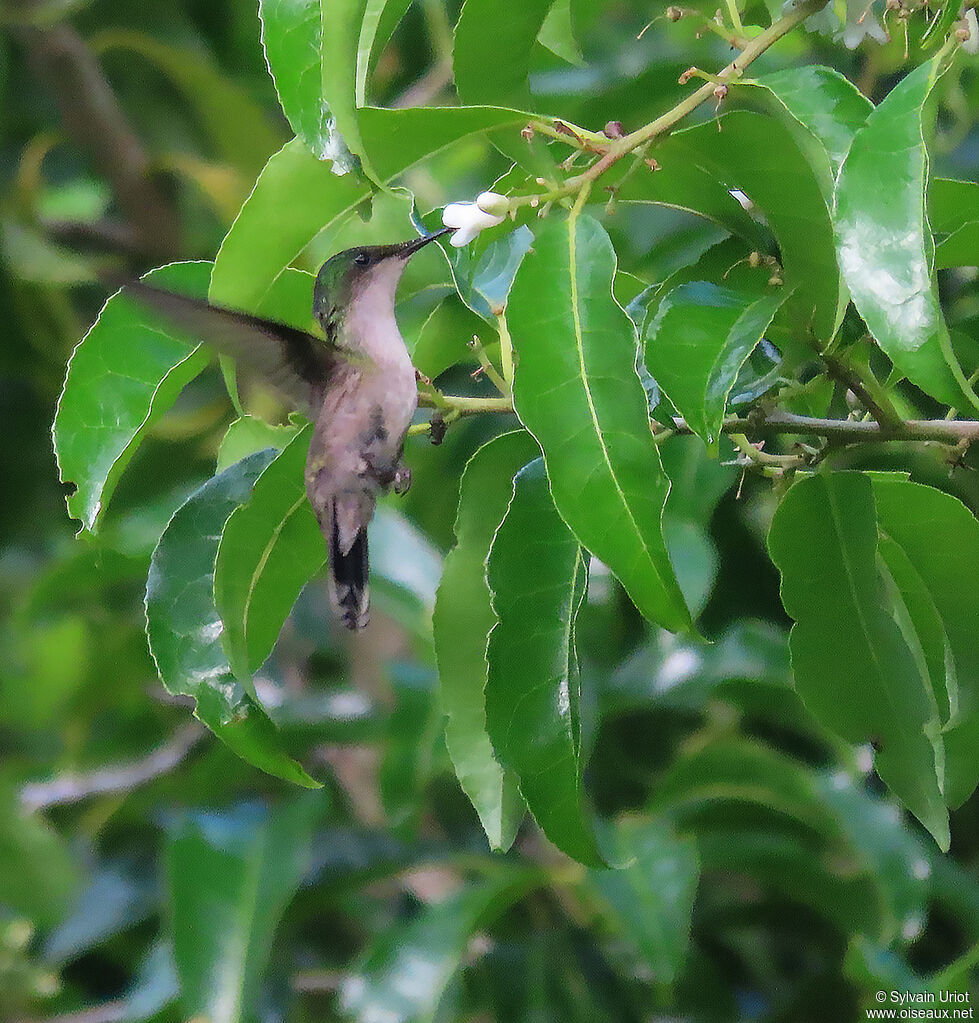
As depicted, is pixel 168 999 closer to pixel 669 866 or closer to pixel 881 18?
pixel 669 866

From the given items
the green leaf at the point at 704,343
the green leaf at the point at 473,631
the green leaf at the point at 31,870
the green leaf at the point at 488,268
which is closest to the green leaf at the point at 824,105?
the green leaf at the point at 704,343

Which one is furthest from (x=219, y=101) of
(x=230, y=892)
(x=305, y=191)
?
(x=305, y=191)

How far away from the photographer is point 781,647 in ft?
6.57

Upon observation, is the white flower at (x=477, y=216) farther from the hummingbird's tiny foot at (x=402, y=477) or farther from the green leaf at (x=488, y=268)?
the hummingbird's tiny foot at (x=402, y=477)

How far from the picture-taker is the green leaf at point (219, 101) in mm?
3109

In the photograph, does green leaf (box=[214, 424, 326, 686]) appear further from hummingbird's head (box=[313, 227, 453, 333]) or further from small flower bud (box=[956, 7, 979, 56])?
small flower bud (box=[956, 7, 979, 56])

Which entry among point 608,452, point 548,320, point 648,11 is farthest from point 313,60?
point 648,11

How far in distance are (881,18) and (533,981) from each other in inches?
59.1

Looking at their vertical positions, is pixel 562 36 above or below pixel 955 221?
above

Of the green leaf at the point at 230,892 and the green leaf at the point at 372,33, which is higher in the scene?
the green leaf at the point at 372,33

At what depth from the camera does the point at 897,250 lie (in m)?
0.81

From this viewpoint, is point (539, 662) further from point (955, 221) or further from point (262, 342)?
point (955, 221)

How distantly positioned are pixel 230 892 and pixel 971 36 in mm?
1430

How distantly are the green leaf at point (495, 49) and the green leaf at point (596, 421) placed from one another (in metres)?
0.23
